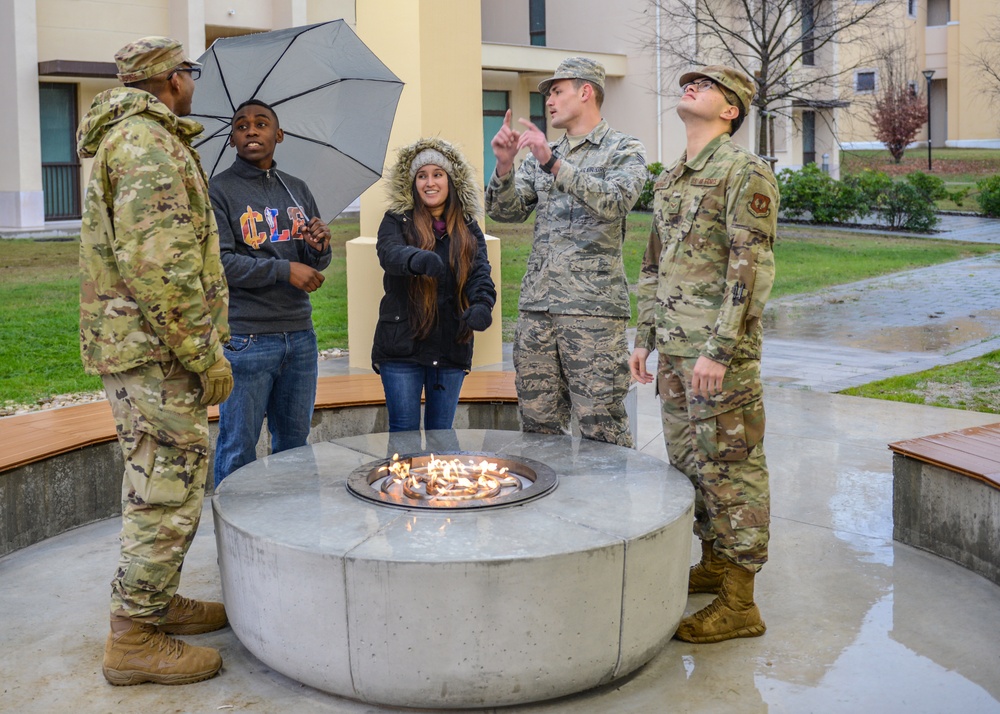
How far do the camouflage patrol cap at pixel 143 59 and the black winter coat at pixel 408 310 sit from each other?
1.68 m

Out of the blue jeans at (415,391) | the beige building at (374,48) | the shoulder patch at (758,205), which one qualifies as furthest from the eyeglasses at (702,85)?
the beige building at (374,48)

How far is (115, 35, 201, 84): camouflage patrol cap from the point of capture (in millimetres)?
3604

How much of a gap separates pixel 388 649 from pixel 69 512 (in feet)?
9.04

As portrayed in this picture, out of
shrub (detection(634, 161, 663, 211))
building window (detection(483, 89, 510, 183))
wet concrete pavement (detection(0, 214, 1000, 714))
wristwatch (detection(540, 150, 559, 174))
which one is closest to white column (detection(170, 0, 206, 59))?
building window (detection(483, 89, 510, 183))

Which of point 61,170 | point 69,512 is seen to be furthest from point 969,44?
point 69,512

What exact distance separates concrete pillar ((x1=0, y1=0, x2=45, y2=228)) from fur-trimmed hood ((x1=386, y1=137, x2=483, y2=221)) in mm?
16701

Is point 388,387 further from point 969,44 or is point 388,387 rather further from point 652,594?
point 969,44

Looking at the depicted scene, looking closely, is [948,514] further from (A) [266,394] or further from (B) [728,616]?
(A) [266,394]

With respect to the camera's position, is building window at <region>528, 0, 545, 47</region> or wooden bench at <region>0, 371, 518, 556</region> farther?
building window at <region>528, 0, 545, 47</region>

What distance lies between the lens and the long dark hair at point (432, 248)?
519 centimetres

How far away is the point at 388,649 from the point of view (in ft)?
11.1

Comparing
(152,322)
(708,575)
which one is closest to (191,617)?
(152,322)

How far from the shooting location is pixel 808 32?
25094 mm

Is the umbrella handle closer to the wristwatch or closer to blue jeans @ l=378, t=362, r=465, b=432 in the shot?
blue jeans @ l=378, t=362, r=465, b=432
